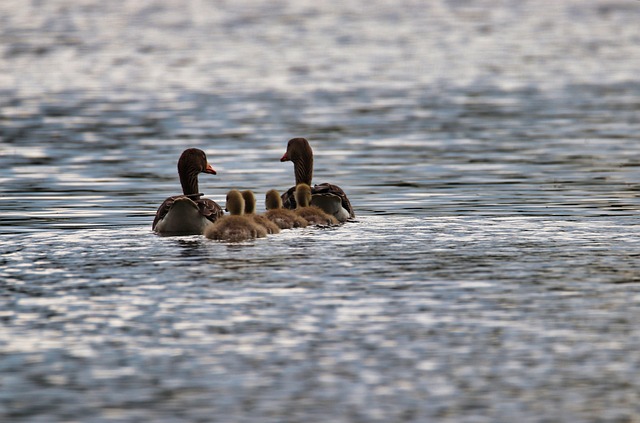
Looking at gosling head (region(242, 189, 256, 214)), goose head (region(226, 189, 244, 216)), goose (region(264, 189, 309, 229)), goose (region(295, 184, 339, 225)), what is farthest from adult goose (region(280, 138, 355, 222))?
goose head (region(226, 189, 244, 216))

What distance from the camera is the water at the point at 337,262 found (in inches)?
362

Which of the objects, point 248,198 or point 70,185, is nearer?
point 248,198

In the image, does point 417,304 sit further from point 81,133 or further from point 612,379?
point 81,133

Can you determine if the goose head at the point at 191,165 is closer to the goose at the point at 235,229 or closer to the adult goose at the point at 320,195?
the adult goose at the point at 320,195

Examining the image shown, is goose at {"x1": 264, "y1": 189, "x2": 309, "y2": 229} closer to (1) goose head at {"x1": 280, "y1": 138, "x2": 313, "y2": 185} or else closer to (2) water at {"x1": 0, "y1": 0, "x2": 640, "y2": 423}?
(2) water at {"x1": 0, "y1": 0, "x2": 640, "y2": 423}

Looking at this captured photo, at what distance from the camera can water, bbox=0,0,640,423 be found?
9.20m

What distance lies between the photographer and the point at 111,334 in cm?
1068

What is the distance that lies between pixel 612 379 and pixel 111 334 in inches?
148

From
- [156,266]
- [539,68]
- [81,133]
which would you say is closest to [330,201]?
[156,266]

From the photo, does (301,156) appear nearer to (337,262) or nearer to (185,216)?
(185,216)

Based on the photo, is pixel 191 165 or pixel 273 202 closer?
pixel 273 202

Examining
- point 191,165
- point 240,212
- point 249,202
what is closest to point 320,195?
point 249,202

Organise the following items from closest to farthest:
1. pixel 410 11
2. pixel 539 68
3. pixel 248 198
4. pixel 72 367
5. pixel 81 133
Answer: pixel 72 367, pixel 248 198, pixel 81 133, pixel 539 68, pixel 410 11

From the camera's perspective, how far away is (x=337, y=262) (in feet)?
45.4
